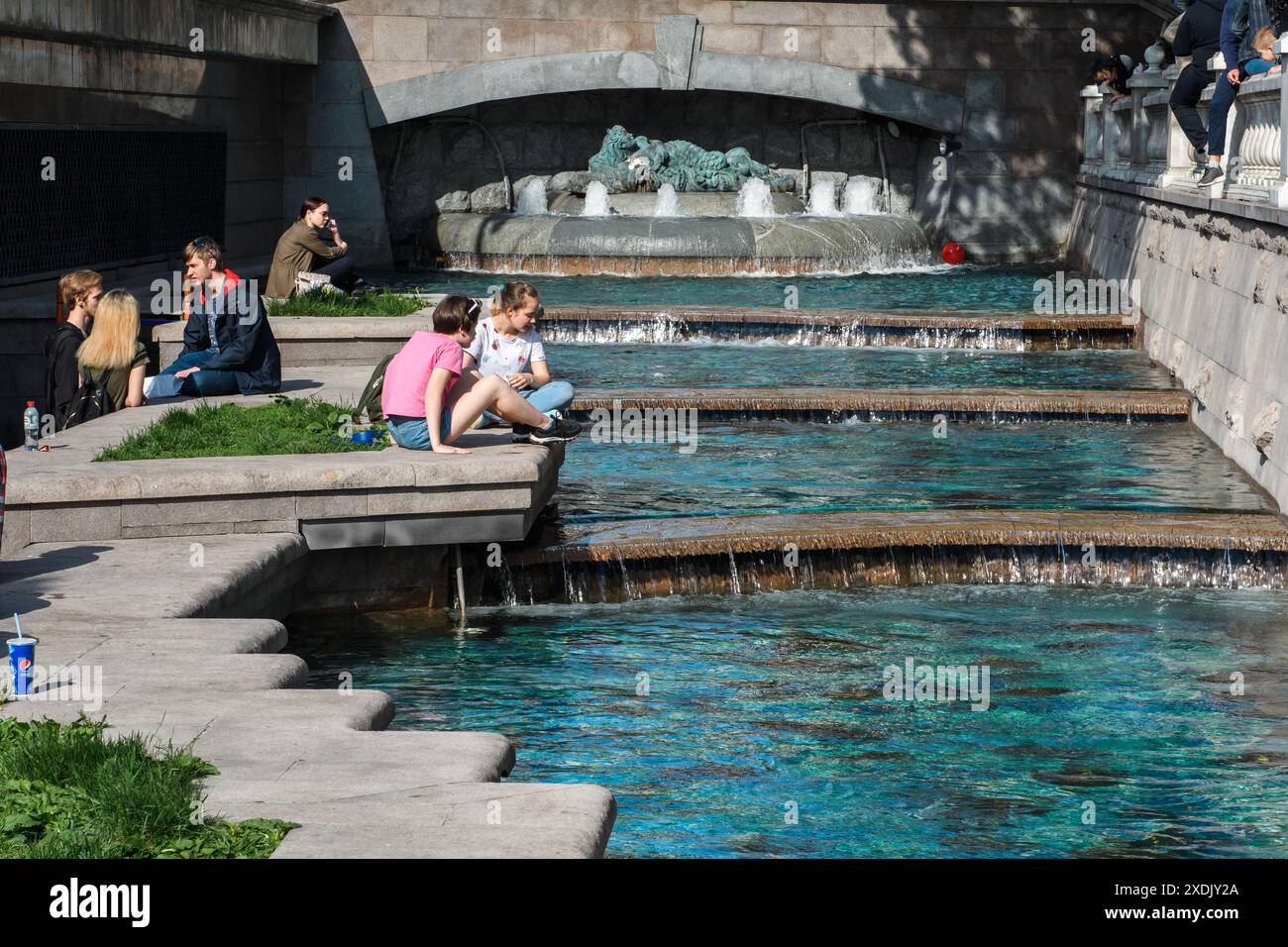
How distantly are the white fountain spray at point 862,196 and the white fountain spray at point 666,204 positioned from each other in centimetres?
363

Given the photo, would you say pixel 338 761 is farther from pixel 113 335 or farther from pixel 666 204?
pixel 666 204

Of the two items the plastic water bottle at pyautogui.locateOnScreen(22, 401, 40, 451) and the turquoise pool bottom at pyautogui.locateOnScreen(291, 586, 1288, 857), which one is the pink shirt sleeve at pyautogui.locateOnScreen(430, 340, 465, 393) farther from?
the plastic water bottle at pyautogui.locateOnScreen(22, 401, 40, 451)

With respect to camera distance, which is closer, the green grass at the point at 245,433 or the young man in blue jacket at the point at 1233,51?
the green grass at the point at 245,433

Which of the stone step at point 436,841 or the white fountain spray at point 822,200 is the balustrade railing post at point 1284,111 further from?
the white fountain spray at point 822,200

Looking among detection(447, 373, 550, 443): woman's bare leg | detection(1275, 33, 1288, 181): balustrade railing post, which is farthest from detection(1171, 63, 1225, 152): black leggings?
detection(447, 373, 550, 443): woman's bare leg

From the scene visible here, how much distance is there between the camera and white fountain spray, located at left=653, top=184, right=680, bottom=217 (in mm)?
30672

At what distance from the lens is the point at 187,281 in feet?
45.4

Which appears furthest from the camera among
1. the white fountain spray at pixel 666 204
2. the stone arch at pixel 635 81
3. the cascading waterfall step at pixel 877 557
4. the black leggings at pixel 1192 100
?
the white fountain spray at pixel 666 204

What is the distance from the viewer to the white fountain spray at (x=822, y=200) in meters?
32.2

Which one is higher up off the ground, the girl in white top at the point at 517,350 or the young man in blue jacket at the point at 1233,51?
the young man in blue jacket at the point at 1233,51

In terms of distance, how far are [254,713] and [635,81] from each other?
25.0 metres

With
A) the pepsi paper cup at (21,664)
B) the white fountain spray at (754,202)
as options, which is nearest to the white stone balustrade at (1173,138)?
the white fountain spray at (754,202)

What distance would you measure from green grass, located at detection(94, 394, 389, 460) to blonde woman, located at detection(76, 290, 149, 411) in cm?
66
